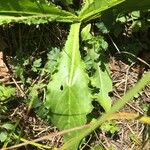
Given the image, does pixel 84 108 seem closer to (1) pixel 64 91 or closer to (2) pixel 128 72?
(1) pixel 64 91

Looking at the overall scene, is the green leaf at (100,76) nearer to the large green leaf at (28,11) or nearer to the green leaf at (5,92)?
the large green leaf at (28,11)

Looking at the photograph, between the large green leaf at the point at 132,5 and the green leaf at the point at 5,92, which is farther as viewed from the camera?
the green leaf at the point at 5,92

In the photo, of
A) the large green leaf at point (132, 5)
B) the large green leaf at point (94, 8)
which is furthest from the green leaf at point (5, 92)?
the large green leaf at point (132, 5)

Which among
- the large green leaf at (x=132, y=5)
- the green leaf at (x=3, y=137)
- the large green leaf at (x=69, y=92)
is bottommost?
the green leaf at (x=3, y=137)

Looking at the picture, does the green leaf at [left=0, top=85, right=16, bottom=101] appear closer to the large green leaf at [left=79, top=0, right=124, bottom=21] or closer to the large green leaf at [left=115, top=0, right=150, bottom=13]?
the large green leaf at [left=79, top=0, right=124, bottom=21]

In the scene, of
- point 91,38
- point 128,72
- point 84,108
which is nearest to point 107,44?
point 91,38

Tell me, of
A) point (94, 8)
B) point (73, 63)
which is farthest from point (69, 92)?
point (94, 8)
